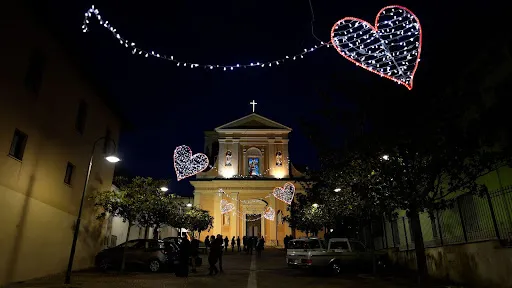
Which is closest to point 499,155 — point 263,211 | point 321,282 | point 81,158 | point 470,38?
point 470,38

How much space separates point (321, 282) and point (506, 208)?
6.25 m

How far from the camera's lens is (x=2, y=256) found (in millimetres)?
10578

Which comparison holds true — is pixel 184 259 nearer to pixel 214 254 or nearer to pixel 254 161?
pixel 214 254

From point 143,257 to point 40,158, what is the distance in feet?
20.0

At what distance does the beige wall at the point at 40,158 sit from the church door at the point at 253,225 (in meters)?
26.5

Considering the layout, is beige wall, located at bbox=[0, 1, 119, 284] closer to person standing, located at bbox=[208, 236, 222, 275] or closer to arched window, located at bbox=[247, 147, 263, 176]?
person standing, located at bbox=[208, 236, 222, 275]

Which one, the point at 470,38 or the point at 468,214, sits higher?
the point at 470,38

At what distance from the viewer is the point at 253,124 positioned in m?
44.9

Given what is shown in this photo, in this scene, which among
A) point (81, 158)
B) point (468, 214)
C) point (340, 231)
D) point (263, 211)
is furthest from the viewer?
point (263, 211)

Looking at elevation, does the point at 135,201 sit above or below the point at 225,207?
below

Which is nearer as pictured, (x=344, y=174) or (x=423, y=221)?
(x=344, y=174)

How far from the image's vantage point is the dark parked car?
50.8 feet

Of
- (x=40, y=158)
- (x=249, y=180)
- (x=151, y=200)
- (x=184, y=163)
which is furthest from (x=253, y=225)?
(x=40, y=158)

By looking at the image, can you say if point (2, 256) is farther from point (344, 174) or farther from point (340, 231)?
point (340, 231)
